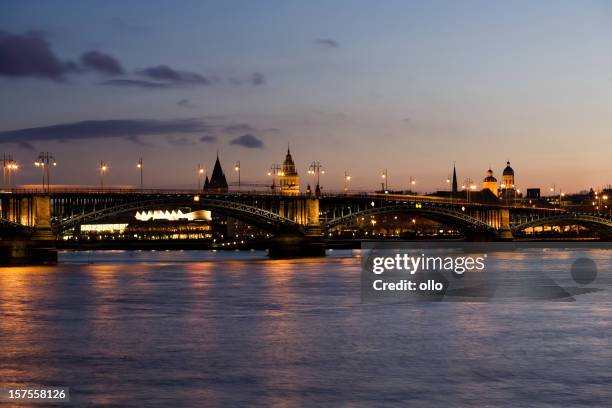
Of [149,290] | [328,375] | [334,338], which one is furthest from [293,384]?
[149,290]

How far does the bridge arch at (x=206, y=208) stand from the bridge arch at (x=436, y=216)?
5734 mm

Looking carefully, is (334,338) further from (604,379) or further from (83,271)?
(83,271)

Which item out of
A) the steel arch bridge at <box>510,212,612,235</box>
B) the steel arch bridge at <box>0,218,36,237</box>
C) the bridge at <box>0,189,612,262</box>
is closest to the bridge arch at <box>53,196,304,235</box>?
the bridge at <box>0,189,612,262</box>

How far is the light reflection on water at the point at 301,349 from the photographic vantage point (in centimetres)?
2406

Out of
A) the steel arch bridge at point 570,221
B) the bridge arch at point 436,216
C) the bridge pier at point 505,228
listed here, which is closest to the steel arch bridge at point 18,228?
the bridge arch at point 436,216

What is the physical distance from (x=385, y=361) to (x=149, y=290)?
3014 cm

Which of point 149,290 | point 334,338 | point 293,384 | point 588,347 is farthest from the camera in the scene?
point 149,290

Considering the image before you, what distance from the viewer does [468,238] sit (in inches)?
5846

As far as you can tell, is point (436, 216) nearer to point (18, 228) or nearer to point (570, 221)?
point (570, 221)

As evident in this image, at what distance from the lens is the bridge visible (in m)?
91.8

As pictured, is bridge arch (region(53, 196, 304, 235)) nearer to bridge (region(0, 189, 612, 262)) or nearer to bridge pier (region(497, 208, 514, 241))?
bridge (region(0, 189, 612, 262))

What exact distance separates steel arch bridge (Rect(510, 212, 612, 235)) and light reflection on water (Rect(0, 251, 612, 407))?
10056 cm

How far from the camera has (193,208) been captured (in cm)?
10394

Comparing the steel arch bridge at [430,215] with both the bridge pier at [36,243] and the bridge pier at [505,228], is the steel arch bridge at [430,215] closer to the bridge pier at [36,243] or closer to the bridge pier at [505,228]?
the bridge pier at [505,228]
